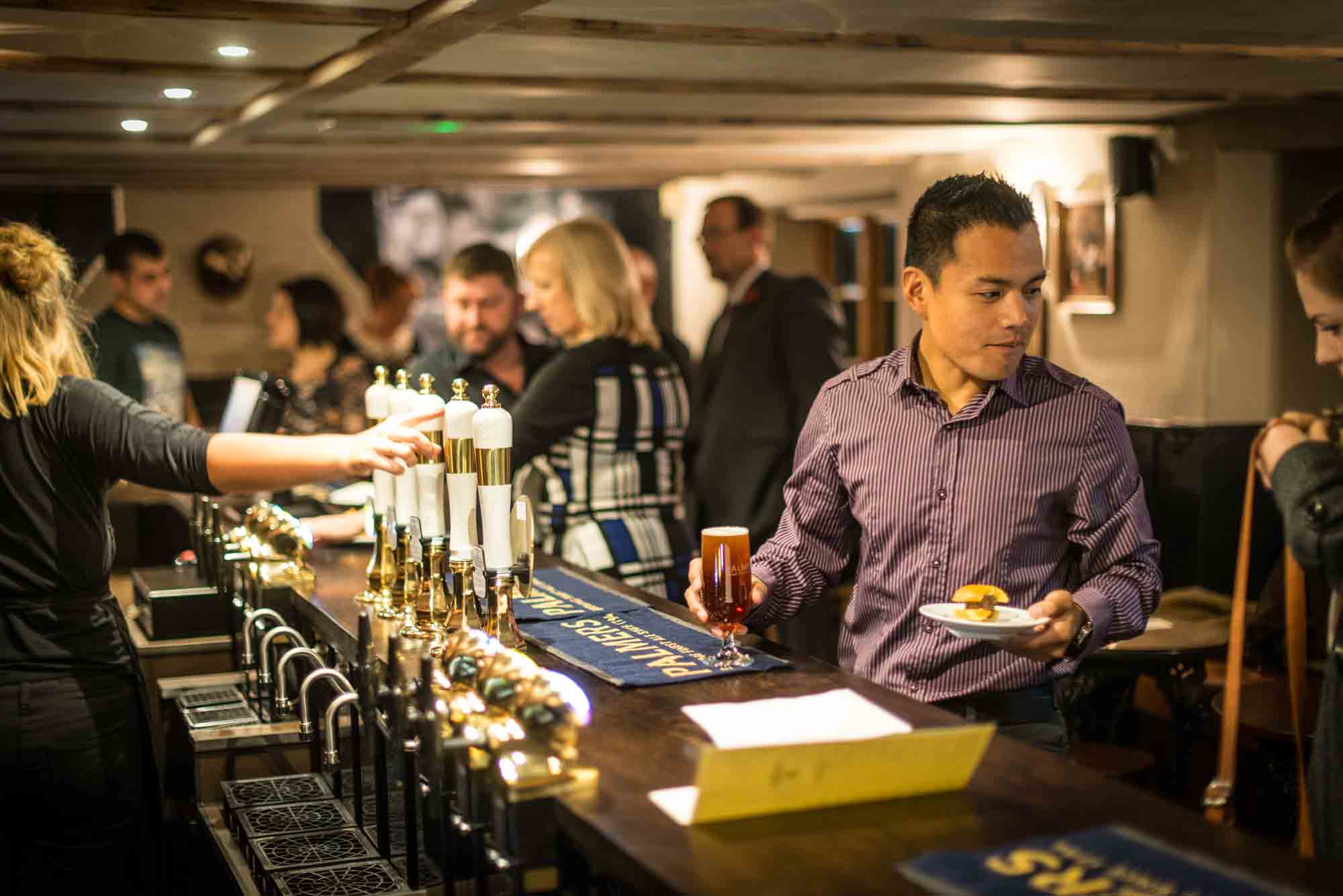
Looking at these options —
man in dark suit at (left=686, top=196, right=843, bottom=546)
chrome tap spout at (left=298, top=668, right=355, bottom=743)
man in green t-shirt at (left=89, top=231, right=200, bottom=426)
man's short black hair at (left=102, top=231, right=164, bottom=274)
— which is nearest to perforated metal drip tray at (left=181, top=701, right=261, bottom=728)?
chrome tap spout at (left=298, top=668, right=355, bottom=743)

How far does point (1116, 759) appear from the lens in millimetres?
4199

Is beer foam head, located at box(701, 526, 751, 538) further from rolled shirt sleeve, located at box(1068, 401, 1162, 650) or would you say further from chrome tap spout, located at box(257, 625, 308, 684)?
chrome tap spout, located at box(257, 625, 308, 684)

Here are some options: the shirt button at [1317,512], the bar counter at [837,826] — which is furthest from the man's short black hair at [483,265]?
the shirt button at [1317,512]

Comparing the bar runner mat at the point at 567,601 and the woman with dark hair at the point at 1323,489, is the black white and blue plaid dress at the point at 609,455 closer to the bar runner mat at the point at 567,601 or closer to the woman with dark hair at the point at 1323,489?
the bar runner mat at the point at 567,601

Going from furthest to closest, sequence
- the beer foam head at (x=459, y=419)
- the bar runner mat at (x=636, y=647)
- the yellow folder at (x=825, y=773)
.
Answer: the beer foam head at (x=459, y=419) < the bar runner mat at (x=636, y=647) < the yellow folder at (x=825, y=773)

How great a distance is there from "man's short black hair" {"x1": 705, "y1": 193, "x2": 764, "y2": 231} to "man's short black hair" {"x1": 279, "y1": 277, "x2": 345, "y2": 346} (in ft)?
6.16

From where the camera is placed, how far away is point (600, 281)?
4023 mm

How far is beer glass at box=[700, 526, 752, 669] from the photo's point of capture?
221cm

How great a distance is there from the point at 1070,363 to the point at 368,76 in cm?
398

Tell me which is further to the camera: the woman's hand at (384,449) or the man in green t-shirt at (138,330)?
the man in green t-shirt at (138,330)

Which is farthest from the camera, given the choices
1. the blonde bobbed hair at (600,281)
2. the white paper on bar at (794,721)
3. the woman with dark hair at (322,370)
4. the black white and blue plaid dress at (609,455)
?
the woman with dark hair at (322,370)

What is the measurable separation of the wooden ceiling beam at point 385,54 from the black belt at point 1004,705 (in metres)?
1.56

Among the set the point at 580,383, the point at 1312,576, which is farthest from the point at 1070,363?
the point at 580,383

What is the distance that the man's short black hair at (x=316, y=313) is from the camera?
662 cm
